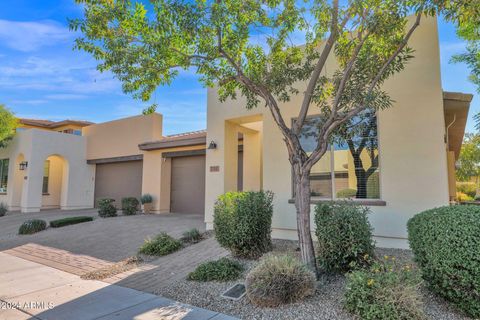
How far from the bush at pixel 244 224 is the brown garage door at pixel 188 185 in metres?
7.42

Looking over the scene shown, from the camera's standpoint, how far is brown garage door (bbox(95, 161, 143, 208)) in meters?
16.7

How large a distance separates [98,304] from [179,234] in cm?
463

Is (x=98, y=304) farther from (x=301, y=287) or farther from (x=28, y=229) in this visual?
(x=28, y=229)

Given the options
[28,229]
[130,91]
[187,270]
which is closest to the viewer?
[187,270]

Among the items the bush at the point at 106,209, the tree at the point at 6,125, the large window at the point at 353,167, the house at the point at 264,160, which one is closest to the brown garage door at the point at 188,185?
the house at the point at 264,160

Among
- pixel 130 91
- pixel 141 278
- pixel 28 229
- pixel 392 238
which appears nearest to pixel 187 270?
pixel 141 278

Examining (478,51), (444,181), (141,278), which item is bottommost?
(141,278)

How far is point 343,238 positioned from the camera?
491 cm

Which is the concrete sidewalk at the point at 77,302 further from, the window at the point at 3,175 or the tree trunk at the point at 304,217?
the window at the point at 3,175

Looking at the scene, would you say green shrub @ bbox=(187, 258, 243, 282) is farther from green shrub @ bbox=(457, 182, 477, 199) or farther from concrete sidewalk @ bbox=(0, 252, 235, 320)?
green shrub @ bbox=(457, 182, 477, 199)

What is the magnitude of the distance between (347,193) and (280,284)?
4010 mm

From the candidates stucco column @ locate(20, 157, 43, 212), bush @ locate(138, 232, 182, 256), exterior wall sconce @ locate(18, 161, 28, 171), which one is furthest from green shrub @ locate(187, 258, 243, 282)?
exterior wall sconce @ locate(18, 161, 28, 171)

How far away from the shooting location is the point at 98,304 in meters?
4.42

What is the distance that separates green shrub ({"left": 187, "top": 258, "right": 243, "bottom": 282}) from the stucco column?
15.4m
